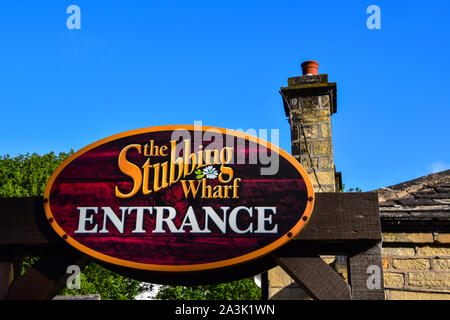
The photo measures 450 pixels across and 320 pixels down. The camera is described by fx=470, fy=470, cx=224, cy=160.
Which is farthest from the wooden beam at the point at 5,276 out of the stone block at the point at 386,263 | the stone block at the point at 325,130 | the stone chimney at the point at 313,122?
the stone block at the point at 325,130

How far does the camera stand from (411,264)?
17.7 ft

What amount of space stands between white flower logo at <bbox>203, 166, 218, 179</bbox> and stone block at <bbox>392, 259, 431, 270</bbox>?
2.75 meters

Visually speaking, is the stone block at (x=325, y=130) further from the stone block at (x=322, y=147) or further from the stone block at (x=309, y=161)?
the stone block at (x=309, y=161)

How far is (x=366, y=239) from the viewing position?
358 centimetres

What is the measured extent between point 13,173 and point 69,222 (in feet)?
51.4

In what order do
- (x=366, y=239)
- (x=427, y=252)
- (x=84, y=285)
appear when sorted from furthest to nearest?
(x=84, y=285), (x=427, y=252), (x=366, y=239)

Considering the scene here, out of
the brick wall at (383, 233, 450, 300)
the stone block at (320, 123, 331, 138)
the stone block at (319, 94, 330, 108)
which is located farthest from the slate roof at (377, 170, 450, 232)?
the stone block at (319, 94, 330, 108)

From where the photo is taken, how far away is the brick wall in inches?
207

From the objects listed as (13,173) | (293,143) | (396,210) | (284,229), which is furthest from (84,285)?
(284,229)

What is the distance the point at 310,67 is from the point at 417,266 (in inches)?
128

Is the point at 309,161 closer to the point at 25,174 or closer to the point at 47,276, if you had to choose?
the point at 47,276

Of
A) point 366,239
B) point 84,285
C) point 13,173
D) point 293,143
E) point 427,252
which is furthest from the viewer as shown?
point 13,173

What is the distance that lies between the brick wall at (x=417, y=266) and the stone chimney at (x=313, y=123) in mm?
792

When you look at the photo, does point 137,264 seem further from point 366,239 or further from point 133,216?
point 366,239
